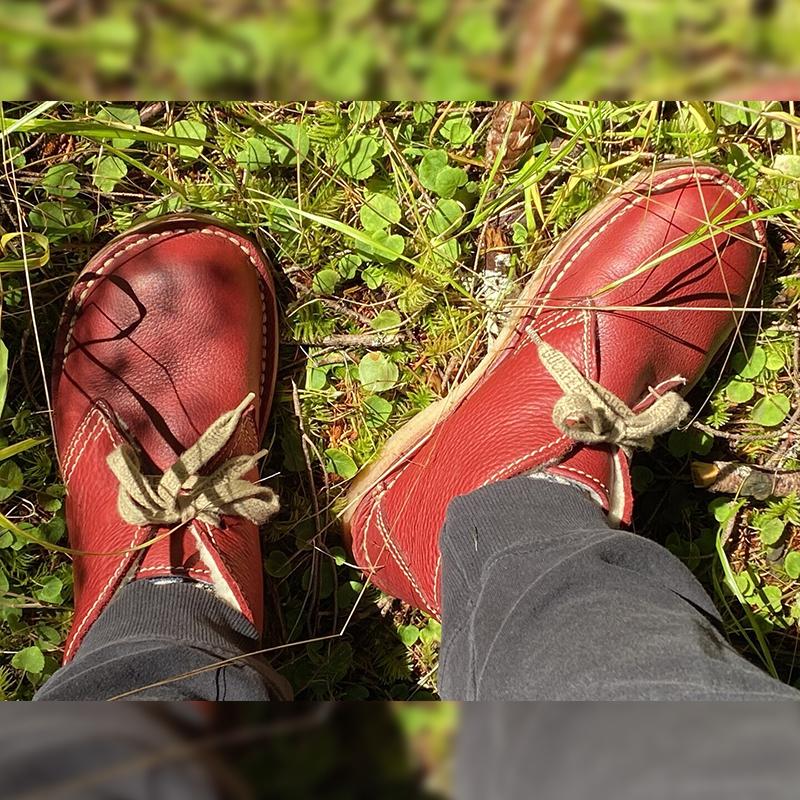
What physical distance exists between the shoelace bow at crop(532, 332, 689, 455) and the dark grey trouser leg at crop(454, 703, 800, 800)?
0.93 meters

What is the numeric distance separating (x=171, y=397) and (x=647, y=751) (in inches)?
50.6

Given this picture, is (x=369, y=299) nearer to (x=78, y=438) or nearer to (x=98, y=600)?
(x=78, y=438)

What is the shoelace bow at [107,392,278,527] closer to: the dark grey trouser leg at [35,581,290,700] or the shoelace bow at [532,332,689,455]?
the dark grey trouser leg at [35,581,290,700]

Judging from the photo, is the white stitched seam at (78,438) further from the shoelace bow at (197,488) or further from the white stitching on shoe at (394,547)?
the white stitching on shoe at (394,547)

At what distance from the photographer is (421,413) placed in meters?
1.56

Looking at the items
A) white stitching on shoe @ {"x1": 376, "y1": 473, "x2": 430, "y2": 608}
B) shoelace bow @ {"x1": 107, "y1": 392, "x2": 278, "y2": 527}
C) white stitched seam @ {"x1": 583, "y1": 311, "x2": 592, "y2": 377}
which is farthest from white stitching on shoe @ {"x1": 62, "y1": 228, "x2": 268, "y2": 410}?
white stitched seam @ {"x1": 583, "y1": 311, "x2": 592, "y2": 377}

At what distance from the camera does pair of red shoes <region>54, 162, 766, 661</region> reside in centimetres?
141

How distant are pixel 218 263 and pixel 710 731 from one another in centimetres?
131

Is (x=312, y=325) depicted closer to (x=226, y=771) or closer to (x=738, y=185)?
(x=738, y=185)

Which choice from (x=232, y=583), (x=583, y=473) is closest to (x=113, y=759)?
(x=232, y=583)

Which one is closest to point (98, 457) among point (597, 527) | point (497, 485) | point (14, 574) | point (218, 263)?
point (14, 574)

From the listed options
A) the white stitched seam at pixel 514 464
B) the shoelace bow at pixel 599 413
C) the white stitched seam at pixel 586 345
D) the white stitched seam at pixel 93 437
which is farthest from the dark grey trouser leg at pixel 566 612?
the white stitched seam at pixel 93 437

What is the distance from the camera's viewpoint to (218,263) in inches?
59.4

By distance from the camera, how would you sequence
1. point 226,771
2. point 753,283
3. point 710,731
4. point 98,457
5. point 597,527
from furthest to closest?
point 753,283, point 98,457, point 597,527, point 710,731, point 226,771
